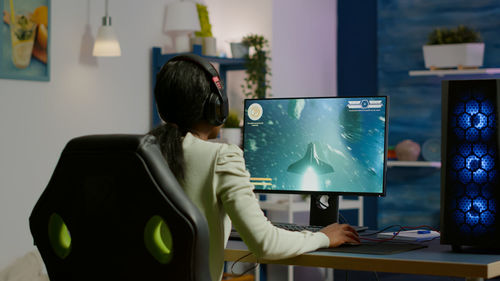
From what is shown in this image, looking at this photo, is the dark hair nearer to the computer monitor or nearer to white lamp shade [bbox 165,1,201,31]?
the computer monitor

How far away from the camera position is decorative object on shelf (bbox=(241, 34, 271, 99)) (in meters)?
4.71

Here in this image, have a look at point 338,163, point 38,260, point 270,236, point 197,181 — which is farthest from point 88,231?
point 38,260

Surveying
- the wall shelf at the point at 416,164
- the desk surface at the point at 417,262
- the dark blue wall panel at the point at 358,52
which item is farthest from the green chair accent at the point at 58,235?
the dark blue wall panel at the point at 358,52

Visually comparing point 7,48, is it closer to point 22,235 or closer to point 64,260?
point 22,235

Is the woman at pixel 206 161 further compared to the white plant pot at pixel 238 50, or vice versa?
the white plant pot at pixel 238 50

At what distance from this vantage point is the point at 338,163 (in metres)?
2.38

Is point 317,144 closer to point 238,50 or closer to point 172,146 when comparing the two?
point 172,146

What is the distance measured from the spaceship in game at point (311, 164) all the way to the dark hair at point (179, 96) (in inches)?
30.9

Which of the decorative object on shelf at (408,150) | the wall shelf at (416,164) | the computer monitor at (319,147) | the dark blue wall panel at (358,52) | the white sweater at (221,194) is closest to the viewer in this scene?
the white sweater at (221,194)

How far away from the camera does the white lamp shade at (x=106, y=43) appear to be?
13.2 feet

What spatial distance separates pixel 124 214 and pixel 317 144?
121cm

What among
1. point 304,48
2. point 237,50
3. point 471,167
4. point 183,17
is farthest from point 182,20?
point 471,167

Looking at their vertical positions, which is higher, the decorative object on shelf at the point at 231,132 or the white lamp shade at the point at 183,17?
the white lamp shade at the point at 183,17

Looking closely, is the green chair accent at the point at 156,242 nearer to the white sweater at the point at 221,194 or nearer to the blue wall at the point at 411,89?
the white sweater at the point at 221,194
